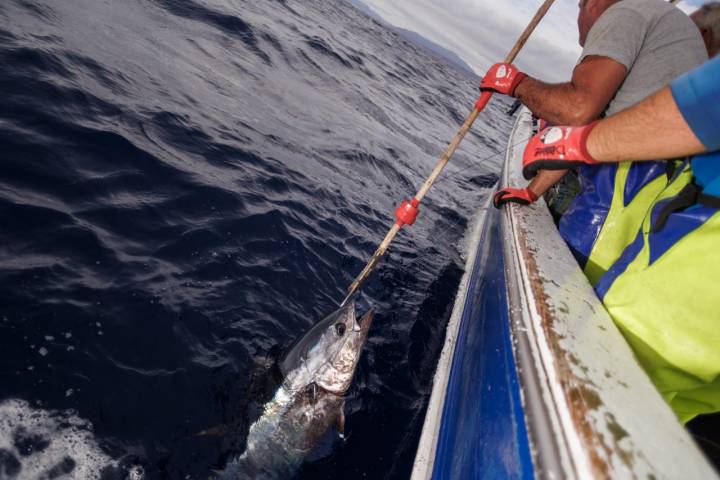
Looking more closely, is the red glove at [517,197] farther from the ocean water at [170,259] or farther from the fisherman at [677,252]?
the ocean water at [170,259]

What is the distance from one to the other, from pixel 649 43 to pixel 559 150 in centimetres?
114

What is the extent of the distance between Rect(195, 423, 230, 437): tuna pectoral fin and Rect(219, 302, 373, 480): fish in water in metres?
0.18

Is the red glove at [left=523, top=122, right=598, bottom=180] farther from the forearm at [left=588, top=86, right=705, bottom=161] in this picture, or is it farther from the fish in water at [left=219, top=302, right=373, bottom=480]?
the fish in water at [left=219, top=302, right=373, bottom=480]

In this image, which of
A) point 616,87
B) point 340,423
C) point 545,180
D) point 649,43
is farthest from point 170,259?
point 649,43

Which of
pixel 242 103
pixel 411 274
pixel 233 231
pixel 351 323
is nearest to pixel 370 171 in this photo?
pixel 242 103

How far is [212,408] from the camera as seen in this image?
113 inches

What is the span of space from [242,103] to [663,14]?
6.73 meters

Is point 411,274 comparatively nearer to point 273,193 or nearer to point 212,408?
point 273,193

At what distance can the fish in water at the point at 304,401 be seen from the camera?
2.63 metres

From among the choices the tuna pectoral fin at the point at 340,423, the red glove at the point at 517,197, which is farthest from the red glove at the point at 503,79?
the tuna pectoral fin at the point at 340,423

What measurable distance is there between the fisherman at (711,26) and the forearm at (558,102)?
1.47 meters

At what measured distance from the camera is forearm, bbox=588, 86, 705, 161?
5.35 feet

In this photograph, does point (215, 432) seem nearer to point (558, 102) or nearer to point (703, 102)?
point (703, 102)

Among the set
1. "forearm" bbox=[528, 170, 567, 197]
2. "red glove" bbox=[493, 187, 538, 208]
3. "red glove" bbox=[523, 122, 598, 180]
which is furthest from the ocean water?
"red glove" bbox=[523, 122, 598, 180]
